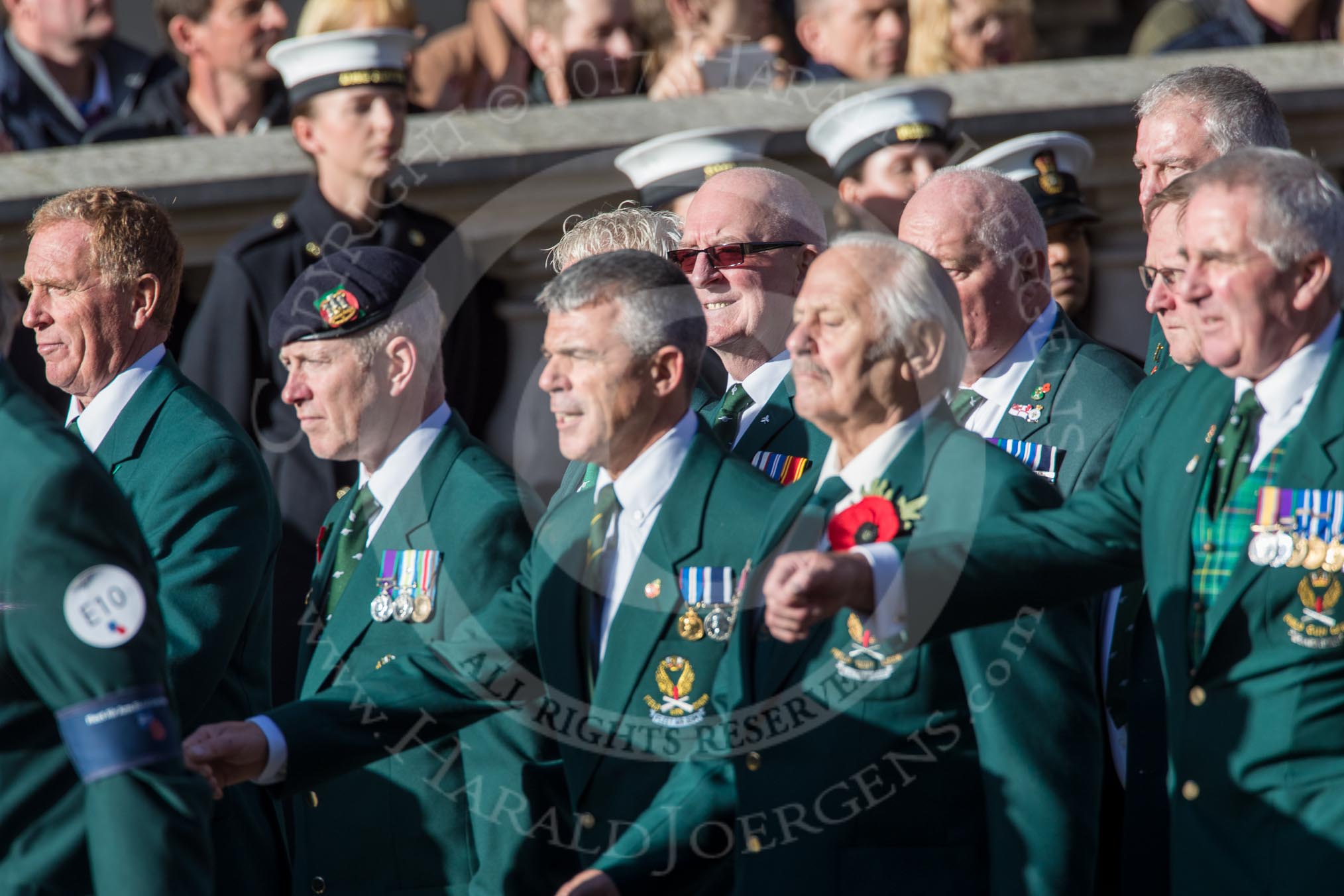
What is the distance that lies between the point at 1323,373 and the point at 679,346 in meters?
1.26

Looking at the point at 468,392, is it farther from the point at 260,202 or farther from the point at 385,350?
the point at 385,350

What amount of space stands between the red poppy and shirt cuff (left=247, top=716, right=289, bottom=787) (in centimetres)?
120

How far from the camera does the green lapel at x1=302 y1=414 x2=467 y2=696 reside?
4676mm

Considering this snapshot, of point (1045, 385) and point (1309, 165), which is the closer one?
point (1309, 165)

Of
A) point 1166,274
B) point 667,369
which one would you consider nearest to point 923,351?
point 667,369

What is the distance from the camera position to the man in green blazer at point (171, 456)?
4.53 m

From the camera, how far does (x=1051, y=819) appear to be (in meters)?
3.79

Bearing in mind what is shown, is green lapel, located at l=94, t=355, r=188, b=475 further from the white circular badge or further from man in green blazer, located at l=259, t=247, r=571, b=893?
the white circular badge

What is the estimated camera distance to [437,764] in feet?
15.2

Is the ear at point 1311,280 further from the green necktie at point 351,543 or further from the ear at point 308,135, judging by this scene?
the ear at point 308,135

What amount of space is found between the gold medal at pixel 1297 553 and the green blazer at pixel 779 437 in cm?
150

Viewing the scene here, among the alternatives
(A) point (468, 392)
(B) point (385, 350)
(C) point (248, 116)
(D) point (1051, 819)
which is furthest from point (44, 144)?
(D) point (1051, 819)

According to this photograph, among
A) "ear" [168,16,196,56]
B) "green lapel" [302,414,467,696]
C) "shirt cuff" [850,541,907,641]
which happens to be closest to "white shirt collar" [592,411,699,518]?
"shirt cuff" [850,541,907,641]

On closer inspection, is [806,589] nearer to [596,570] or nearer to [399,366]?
[596,570]
